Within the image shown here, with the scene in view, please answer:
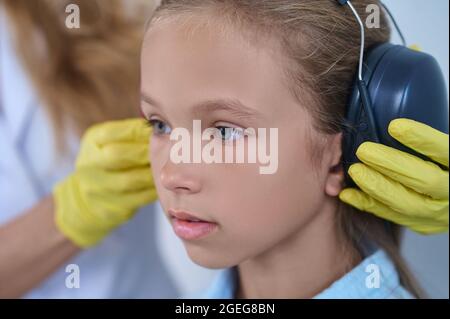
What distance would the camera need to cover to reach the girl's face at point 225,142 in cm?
81

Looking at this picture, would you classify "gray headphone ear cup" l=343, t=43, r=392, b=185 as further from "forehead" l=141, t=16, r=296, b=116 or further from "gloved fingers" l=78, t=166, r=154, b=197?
"gloved fingers" l=78, t=166, r=154, b=197

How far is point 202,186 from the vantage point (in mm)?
854

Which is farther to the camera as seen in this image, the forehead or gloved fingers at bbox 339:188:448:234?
gloved fingers at bbox 339:188:448:234

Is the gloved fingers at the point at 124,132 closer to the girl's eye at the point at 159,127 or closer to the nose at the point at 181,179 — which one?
the girl's eye at the point at 159,127

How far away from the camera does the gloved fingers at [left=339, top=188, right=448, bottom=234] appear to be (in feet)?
2.99

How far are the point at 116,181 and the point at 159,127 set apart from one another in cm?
30

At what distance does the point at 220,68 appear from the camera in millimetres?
812

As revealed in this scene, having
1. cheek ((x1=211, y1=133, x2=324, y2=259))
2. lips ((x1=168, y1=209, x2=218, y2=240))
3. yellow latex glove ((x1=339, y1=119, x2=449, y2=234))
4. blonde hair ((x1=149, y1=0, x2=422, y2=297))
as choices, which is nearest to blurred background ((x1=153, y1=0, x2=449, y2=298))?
blonde hair ((x1=149, y1=0, x2=422, y2=297))

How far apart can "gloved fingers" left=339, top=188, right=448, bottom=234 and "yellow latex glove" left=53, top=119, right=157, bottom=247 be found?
0.45 meters

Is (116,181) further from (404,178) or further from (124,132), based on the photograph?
(404,178)

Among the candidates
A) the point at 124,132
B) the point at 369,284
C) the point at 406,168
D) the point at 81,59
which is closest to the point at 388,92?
the point at 406,168

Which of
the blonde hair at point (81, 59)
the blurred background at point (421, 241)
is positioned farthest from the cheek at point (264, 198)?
the blonde hair at point (81, 59)

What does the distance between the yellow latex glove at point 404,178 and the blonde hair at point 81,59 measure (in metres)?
0.70
